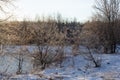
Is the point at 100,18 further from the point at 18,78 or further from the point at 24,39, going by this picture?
the point at 18,78

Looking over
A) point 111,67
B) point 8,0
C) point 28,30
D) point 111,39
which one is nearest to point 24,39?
point 28,30

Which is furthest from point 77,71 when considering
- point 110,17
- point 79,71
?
point 110,17

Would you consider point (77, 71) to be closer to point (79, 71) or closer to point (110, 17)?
point (79, 71)

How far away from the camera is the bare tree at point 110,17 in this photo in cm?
2877

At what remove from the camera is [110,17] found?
2906 cm

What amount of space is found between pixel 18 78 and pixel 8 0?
15.2 feet

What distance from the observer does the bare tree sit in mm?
28766

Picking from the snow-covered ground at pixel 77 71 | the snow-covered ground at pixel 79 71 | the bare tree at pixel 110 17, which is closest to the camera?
the snow-covered ground at pixel 77 71

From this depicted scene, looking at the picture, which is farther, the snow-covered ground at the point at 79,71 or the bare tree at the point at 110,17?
the bare tree at the point at 110,17

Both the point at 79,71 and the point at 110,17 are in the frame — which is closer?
the point at 79,71

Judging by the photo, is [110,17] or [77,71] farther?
[110,17]

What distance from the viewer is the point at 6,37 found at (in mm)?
15406

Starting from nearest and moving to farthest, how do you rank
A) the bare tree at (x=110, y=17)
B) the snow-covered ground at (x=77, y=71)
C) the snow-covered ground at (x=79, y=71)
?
the snow-covered ground at (x=77, y=71) → the snow-covered ground at (x=79, y=71) → the bare tree at (x=110, y=17)

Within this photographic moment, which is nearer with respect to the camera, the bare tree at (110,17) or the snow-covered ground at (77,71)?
the snow-covered ground at (77,71)
